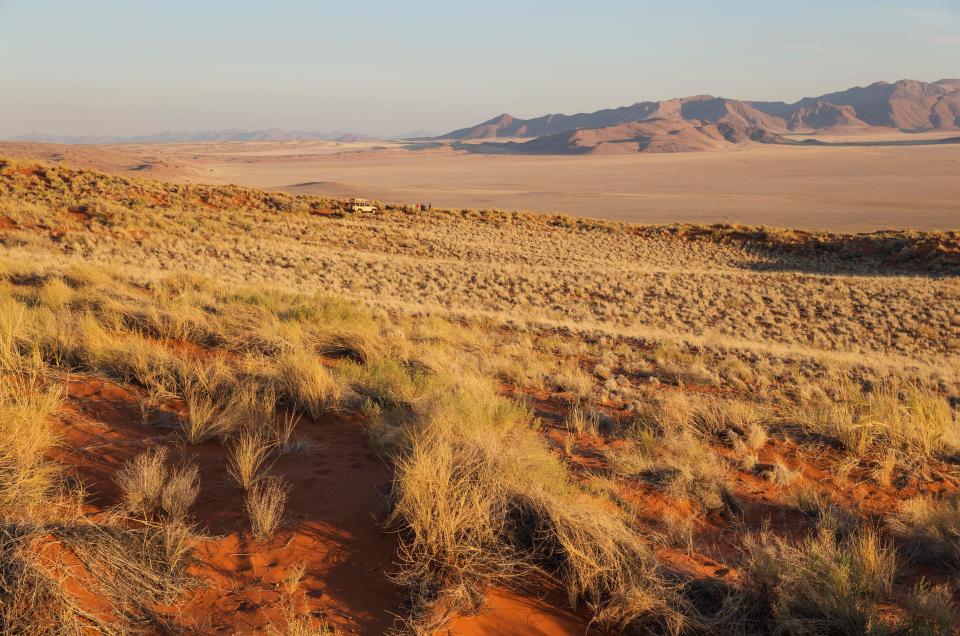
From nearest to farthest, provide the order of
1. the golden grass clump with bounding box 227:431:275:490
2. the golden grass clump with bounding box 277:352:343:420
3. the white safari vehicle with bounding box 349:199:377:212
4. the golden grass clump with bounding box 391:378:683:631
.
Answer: the golden grass clump with bounding box 391:378:683:631 → the golden grass clump with bounding box 227:431:275:490 → the golden grass clump with bounding box 277:352:343:420 → the white safari vehicle with bounding box 349:199:377:212

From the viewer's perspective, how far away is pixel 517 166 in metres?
139

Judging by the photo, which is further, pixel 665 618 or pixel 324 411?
pixel 324 411

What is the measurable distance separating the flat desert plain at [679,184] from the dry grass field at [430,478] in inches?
1899

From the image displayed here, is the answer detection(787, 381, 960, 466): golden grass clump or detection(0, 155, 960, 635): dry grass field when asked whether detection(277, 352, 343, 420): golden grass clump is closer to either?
detection(0, 155, 960, 635): dry grass field

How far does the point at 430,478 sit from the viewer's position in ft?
11.7

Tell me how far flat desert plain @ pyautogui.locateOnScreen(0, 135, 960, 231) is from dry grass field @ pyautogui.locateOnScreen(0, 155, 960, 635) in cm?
4824

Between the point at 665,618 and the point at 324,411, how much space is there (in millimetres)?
3685

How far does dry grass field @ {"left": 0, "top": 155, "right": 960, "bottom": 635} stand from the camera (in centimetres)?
308

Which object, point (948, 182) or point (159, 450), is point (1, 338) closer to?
point (159, 450)

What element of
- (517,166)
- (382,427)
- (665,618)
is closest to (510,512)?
(665,618)

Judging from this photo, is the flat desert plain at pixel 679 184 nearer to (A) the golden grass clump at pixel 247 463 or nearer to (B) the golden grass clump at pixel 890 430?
(B) the golden grass clump at pixel 890 430

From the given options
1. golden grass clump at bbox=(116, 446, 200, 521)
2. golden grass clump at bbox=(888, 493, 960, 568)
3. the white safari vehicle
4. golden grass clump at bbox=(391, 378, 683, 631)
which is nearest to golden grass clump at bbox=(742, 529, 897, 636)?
golden grass clump at bbox=(391, 378, 683, 631)

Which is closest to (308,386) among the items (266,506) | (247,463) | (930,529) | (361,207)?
(247,463)

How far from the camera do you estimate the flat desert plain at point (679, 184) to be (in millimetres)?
59219
